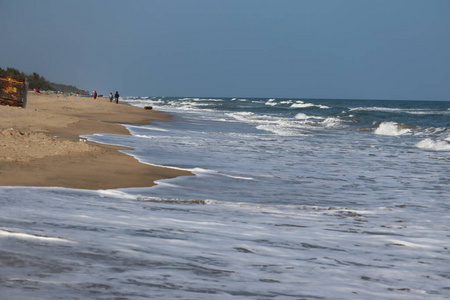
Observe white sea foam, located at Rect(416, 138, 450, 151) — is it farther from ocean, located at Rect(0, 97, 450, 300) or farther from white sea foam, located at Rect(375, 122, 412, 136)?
ocean, located at Rect(0, 97, 450, 300)

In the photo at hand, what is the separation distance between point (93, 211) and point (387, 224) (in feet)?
12.2

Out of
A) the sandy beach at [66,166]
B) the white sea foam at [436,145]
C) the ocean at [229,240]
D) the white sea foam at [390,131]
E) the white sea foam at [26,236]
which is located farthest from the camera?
the white sea foam at [390,131]

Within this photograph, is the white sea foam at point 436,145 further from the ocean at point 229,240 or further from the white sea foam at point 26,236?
the white sea foam at point 26,236

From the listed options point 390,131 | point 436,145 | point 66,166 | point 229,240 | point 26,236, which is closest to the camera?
point 26,236

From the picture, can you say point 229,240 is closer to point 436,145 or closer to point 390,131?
point 436,145

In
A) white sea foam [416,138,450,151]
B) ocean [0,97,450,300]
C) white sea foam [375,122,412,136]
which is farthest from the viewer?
white sea foam [375,122,412,136]

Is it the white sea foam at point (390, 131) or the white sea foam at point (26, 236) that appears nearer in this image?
the white sea foam at point (26, 236)

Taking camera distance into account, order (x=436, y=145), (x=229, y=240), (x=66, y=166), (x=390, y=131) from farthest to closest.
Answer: (x=390, y=131), (x=436, y=145), (x=66, y=166), (x=229, y=240)

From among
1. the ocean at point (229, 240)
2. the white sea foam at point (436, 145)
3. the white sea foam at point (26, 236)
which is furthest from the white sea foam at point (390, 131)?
the white sea foam at point (26, 236)

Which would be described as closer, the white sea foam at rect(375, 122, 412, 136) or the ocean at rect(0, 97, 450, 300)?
the ocean at rect(0, 97, 450, 300)

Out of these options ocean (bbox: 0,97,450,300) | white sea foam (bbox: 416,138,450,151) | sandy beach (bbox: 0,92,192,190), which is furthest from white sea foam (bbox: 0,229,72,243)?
white sea foam (bbox: 416,138,450,151)

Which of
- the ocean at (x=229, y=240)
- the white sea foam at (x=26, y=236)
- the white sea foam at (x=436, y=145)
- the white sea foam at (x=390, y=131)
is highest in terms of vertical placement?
the white sea foam at (x=390, y=131)

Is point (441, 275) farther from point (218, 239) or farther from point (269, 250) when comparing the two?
point (218, 239)

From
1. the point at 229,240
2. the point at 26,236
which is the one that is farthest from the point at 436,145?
the point at 26,236
